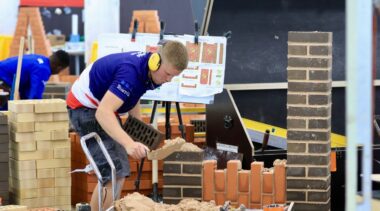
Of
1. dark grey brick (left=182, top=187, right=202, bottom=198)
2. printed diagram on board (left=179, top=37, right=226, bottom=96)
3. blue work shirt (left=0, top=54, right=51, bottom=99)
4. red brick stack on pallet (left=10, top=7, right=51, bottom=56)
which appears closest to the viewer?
dark grey brick (left=182, top=187, right=202, bottom=198)

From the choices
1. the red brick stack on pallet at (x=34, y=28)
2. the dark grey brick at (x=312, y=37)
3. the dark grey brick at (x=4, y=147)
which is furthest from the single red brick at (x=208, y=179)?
the red brick stack on pallet at (x=34, y=28)

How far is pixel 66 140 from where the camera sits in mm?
7523

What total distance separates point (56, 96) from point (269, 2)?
150 inches

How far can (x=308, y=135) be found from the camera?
21.7ft

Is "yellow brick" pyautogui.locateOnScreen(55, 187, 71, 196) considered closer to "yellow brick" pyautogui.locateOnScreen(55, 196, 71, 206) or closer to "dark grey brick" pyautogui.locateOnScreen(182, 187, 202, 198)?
"yellow brick" pyautogui.locateOnScreen(55, 196, 71, 206)

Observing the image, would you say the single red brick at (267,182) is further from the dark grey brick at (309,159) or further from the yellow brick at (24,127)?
the yellow brick at (24,127)

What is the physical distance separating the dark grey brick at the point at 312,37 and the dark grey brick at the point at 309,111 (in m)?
0.49

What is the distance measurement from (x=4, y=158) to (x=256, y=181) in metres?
2.10

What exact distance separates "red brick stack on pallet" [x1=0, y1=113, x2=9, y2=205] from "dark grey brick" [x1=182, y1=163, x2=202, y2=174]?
1.52 metres

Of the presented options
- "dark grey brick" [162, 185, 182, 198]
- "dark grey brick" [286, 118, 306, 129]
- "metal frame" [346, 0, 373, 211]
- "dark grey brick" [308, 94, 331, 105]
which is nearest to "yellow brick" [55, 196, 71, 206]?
"dark grey brick" [162, 185, 182, 198]

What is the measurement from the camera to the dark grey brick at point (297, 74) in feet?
21.6

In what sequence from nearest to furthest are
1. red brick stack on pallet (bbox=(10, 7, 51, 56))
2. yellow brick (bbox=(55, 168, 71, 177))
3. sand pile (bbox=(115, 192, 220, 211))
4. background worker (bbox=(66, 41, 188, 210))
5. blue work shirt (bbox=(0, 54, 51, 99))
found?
1. background worker (bbox=(66, 41, 188, 210))
2. sand pile (bbox=(115, 192, 220, 211))
3. yellow brick (bbox=(55, 168, 71, 177))
4. blue work shirt (bbox=(0, 54, 51, 99))
5. red brick stack on pallet (bbox=(10, 7, 51, 56))

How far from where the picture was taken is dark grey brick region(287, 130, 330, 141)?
658 centimetres

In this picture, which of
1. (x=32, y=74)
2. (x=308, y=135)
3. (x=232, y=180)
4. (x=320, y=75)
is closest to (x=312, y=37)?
(x=320, y=75)
